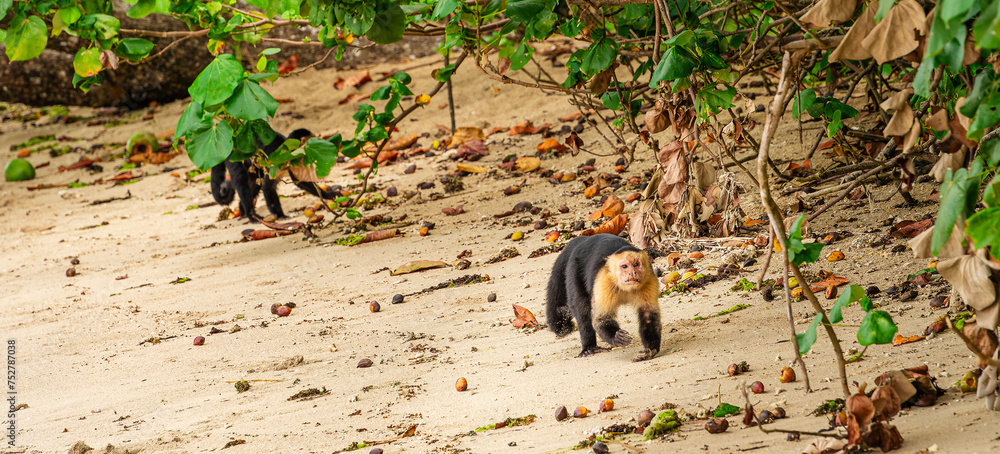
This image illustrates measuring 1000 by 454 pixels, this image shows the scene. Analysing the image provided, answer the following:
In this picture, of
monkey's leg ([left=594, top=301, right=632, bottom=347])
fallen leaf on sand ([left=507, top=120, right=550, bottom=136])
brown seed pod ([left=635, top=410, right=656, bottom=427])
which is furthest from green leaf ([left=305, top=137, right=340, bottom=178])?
fallen leaf on sand ([left=507, top=120, right=550, bottom=136])

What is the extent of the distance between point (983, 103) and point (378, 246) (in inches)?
154

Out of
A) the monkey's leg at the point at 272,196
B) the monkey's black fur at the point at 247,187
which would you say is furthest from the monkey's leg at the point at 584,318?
the monkey's leg at the point at 272,196

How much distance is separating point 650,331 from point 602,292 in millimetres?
255

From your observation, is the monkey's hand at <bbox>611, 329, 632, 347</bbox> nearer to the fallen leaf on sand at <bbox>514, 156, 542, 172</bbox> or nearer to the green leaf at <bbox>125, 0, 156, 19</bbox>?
the green leaf at <bbox>125, 0, 156, 19</bbox>

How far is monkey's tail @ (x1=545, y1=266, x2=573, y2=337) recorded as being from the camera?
3.44 meters

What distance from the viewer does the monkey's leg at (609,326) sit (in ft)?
10.6

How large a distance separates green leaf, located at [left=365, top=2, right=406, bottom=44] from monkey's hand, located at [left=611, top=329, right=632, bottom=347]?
4.93 ft

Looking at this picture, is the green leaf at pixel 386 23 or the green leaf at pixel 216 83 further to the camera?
the green leaf at pixel 216 83

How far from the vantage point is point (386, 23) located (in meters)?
2.91

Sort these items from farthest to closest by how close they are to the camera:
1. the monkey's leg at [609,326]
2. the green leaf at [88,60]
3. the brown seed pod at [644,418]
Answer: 1. the green leaf at [88,60]
2. the monkey's leg at [609,326]
3. the brown seed pod at [644,418]

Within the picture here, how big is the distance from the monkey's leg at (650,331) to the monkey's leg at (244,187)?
4.13m

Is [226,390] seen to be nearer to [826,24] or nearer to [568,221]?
[568,221]

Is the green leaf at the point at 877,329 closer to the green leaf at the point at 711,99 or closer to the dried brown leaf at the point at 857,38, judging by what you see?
the dried brown leaf at the point at 857,38

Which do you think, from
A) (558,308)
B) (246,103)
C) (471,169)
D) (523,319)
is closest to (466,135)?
(471,169)
